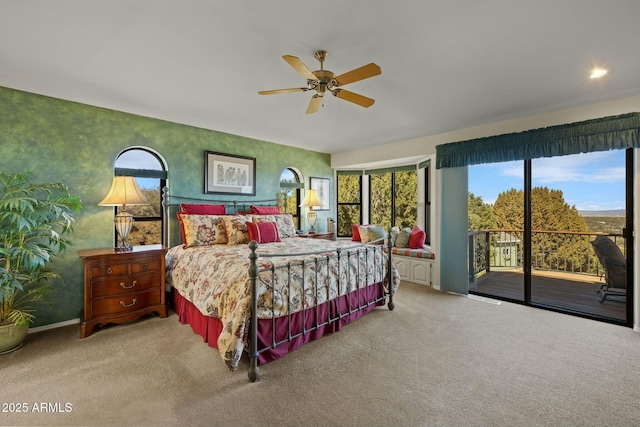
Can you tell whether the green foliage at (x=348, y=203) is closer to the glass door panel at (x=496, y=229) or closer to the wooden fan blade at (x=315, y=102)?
the glass door panel at (x=496, y=229)

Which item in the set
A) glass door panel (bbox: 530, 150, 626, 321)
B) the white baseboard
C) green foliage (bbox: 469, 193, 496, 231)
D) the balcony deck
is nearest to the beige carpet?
the white baseboard

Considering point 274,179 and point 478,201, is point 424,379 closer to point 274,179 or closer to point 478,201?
point 478,201

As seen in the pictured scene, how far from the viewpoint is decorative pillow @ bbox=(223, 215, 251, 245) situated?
3.65 metres

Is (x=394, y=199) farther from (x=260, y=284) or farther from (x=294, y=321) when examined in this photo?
(x=260, y=284)

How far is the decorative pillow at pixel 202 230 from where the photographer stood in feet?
11.5

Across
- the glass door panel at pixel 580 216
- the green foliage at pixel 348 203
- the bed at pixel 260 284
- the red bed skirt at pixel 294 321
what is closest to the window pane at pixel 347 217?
the green foliage at pixel 348 203

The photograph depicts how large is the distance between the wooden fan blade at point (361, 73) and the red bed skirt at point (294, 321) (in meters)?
2.01

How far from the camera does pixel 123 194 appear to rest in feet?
10.4

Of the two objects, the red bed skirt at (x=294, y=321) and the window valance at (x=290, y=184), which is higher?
the window valance at (x=290, y=184)

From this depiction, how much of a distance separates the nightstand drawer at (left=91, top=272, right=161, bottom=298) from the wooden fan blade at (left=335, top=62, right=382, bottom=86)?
2.95 meters

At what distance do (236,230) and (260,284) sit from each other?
1566 mm

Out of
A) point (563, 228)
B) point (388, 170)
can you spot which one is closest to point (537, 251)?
point (563, 228)

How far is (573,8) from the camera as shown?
1696mm

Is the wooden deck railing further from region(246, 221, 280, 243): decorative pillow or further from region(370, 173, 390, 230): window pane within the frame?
region(246, 221, 280, 243): decorative pillow
